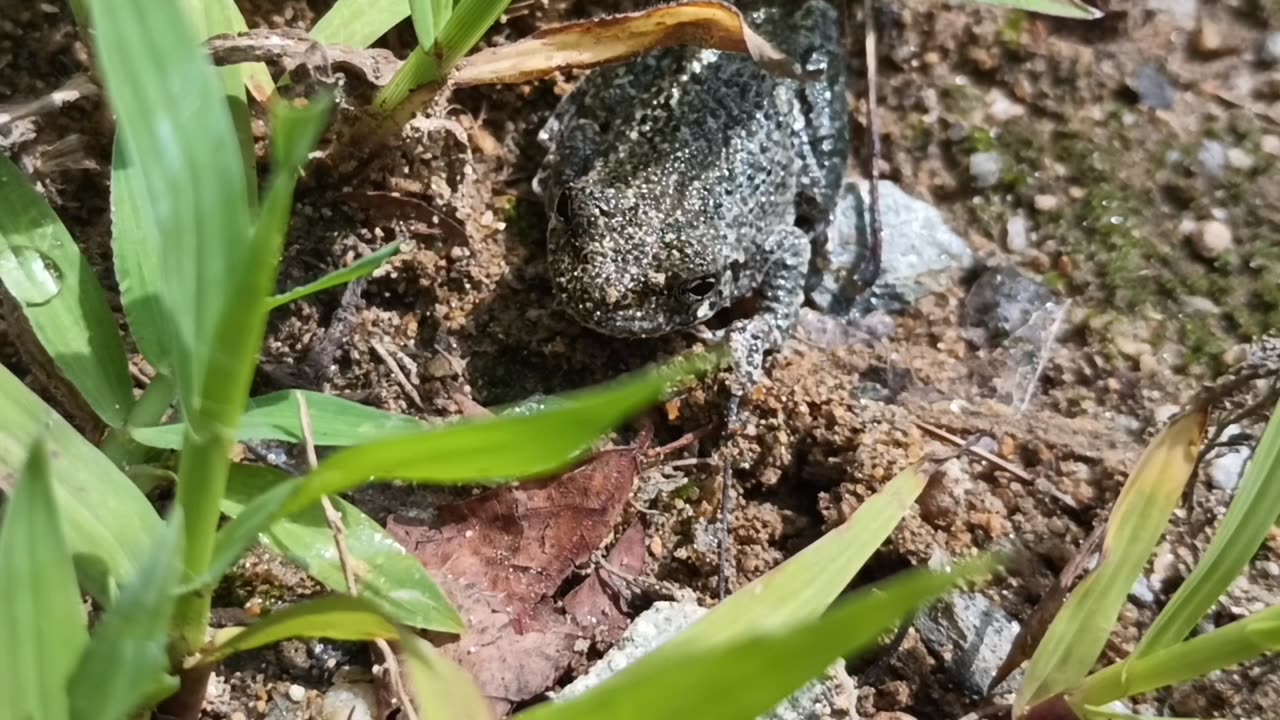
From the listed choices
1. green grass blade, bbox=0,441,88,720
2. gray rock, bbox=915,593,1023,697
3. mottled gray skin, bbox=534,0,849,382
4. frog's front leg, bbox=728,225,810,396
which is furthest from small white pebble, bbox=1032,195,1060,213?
green grass blade, bbox=0,441,88,720

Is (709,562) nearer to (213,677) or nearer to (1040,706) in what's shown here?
(1040,706)

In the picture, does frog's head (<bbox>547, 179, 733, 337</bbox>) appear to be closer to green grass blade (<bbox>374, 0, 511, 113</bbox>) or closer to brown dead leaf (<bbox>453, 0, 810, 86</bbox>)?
brown dead leaf (<bbox>453, 0, 810, 86</bbox>)

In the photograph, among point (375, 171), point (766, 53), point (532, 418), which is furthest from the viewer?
point (375, 171)

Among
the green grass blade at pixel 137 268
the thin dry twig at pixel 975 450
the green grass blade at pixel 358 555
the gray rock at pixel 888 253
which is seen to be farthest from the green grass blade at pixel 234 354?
the gray rock at pixel 888 253

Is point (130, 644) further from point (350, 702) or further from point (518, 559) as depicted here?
point (518, 559)

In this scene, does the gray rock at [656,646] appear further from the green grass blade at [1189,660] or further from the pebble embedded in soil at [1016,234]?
the pebble embedded in soil at [1016,234]

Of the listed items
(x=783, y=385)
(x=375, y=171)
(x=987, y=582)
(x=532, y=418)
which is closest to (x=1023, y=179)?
(x=783, y=385)
